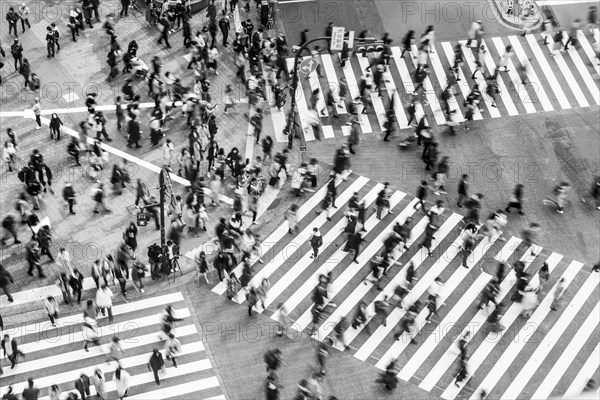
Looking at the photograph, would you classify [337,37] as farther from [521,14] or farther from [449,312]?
[521,14]

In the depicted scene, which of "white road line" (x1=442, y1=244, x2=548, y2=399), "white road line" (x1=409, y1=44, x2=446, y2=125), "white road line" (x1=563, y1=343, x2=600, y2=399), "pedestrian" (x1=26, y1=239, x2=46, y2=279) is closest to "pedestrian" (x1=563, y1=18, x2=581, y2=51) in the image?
"white road line" (x1=409, y1=44, x2=446, y2=125)

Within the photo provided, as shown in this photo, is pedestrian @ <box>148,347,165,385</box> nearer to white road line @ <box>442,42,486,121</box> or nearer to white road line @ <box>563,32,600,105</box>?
white road line @ <box>442,42,486,121</box>

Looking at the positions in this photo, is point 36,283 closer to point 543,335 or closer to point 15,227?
point 15,227

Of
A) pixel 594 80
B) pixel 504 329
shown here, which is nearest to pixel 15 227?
pixel 504 329

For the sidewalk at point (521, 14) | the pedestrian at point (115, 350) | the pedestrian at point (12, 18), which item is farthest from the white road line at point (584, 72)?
the pedestrian at point (12, 18)

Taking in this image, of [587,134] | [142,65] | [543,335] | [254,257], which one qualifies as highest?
[142,65]

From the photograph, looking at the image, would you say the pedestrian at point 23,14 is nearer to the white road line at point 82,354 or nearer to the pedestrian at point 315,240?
the pedestrian at point 315,240
